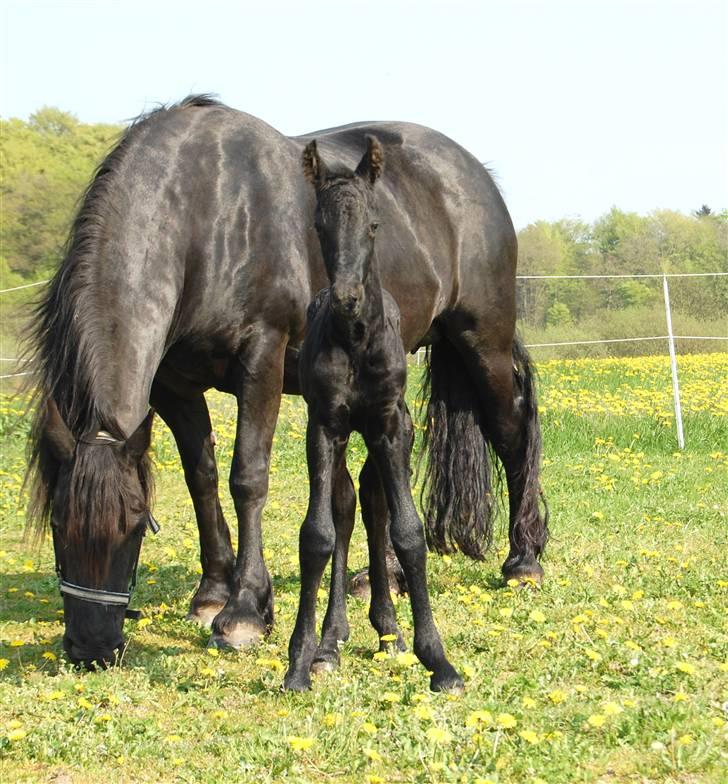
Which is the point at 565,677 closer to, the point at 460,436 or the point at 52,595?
the point at 460,436

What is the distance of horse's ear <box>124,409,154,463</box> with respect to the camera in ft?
14.2

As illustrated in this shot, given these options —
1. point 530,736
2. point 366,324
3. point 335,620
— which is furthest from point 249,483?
point 530,736

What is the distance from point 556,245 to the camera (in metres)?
29.9

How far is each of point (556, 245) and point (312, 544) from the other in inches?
1058

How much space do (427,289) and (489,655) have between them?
241 centimetres

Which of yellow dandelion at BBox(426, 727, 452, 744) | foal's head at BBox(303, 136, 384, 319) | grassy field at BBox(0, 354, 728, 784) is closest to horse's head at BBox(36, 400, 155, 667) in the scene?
grassy field at BBox(0, 354, 728, 784)

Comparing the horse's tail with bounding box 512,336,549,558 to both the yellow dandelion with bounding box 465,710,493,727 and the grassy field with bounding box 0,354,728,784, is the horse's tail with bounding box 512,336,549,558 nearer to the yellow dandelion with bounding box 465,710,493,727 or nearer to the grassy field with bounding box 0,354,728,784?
the grassy field with bounding box 0,354,728,784

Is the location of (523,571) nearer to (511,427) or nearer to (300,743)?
(511,427)

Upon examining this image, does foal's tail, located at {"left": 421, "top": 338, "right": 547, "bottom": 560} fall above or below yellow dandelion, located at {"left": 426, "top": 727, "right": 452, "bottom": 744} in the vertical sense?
above

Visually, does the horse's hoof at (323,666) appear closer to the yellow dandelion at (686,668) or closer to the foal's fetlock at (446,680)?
the foal's fetlock at (446,680)

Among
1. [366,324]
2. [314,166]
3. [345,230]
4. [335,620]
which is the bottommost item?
[335,620]

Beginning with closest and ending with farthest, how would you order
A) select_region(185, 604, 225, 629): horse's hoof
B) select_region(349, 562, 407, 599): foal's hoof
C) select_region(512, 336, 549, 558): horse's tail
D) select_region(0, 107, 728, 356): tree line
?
select_region(185, 604, 225, 629): horse's hoof → select_region(349, 562, 407, 599): foal's hoof → select_region(512, 336, 549, 558): horse's tail → select_region(0, 107, 728, 356): tree line

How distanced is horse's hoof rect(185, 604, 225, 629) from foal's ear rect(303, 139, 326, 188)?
9.31 ft

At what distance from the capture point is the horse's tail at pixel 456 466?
657 centimetres
